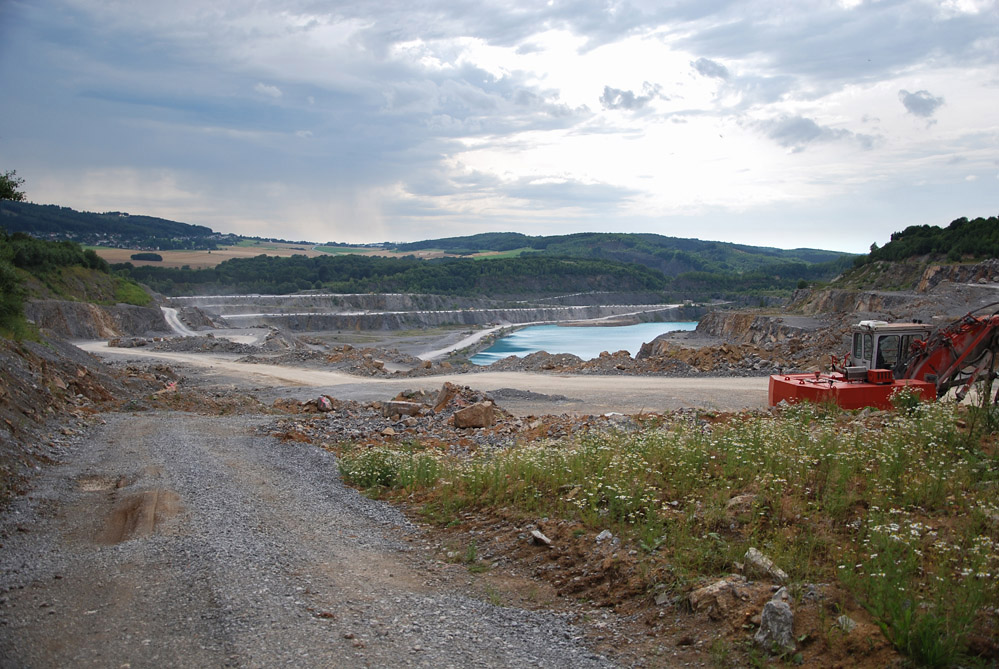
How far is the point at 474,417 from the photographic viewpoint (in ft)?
49.0

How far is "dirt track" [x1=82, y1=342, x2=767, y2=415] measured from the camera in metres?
19.5

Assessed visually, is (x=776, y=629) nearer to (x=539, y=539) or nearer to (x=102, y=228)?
(x=539, y=539)

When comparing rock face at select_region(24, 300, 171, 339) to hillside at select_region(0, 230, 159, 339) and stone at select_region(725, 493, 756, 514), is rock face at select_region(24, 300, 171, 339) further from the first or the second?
stone at select_region(725, 493, 756, 514)

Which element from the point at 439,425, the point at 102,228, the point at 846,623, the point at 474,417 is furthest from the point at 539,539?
the point at 102,228

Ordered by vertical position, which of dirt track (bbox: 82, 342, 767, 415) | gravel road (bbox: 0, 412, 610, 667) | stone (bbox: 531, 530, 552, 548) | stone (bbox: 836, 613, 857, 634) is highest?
stone (bbox: 836, 613, 857, 634)

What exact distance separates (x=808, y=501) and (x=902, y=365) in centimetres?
963

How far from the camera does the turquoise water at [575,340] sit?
62.5 metres

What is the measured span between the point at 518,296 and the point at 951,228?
7599cm

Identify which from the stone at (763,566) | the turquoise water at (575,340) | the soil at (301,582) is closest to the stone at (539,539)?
the soil at (301,582)

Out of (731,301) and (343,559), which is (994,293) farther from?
(731,301)

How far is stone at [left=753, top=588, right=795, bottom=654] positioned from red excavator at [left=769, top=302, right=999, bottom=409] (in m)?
8.49

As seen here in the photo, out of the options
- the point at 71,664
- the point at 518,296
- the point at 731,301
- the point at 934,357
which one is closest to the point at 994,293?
the point at 934,357

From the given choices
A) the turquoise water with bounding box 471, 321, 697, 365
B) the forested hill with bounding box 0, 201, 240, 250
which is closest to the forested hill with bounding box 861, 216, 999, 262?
the turquoise water with bounding box 471, 321, 697, 365

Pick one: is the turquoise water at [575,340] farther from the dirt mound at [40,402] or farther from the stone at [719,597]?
the stone at [719,597]
